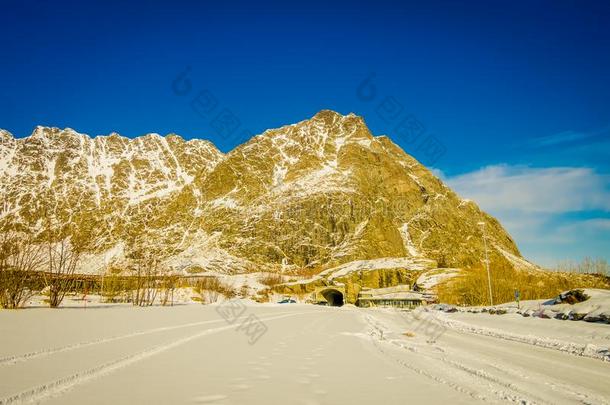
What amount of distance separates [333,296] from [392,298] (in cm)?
3069

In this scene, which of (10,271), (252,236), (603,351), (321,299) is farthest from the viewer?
(252,236)

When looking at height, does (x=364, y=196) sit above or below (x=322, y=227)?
above

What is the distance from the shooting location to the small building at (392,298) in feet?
195

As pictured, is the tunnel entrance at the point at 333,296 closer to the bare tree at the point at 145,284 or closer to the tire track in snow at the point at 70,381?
the bare tree at the point at 145,284

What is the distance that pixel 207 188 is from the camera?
198750 mm

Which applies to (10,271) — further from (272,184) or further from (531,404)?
(272,184)

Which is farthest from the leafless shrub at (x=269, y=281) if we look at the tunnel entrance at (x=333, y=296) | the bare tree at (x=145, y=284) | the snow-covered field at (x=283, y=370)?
the snow-covered field at (x=283, y=370)

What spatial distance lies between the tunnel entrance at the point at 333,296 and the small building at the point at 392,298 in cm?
742

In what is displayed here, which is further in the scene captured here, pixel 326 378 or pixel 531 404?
pixel 326 378

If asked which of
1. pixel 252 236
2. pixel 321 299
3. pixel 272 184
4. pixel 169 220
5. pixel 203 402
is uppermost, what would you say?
pixel 272 184

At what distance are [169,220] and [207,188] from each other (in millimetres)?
25728

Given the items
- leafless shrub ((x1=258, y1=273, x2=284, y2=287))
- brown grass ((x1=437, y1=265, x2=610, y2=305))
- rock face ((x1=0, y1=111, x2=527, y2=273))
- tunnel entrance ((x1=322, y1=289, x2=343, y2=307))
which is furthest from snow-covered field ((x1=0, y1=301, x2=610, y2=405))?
rock face ((x1=0, y1=111, x2=527, y2=273))

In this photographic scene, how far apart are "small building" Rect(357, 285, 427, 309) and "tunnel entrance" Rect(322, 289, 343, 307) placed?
7.42 meters

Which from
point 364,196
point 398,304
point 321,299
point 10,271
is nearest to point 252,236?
point 364,196
